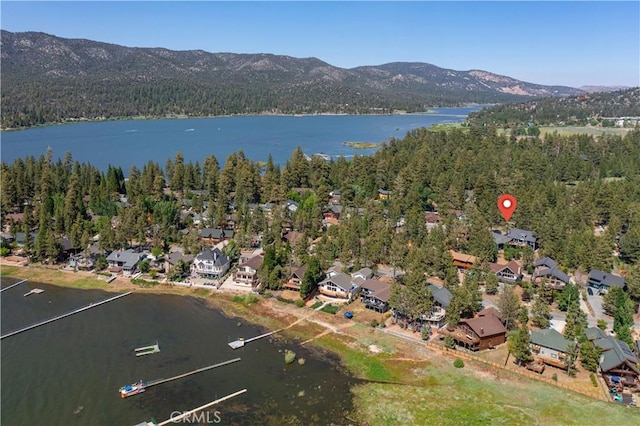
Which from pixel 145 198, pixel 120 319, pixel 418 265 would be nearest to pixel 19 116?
pixel 145 198

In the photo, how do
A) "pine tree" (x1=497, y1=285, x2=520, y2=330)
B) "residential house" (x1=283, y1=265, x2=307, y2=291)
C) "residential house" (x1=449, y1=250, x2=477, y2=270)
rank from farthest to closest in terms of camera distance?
1. "residential house" (x1=449, y1=250, x2=477, y2=270)
2. "residential house" (x1=283, y1=265, x2=307, y2=291)
3. "pine tree" (x1=497, y1=285, x2=520, y2=330)

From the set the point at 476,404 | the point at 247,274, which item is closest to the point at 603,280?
the point at 476,404

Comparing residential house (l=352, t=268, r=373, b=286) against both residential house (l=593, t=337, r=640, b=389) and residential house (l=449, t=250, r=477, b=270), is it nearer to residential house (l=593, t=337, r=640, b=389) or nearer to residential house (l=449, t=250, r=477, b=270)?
residential house (l=449, t=250, r=477, b=270)

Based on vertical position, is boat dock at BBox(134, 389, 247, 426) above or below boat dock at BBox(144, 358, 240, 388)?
below

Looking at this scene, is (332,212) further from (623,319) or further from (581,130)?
(581,130)

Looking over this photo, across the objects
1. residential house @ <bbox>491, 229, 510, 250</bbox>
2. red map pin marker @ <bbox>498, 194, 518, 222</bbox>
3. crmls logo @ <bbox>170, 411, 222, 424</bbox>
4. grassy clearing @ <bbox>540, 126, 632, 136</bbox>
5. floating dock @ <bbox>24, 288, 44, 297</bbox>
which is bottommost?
crmls logo @ <bbox>170, 411, 222, 424</bbox>

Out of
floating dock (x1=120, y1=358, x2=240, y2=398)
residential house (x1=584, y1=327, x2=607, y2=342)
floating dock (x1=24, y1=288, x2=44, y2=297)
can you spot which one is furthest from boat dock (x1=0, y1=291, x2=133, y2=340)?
residential house (x1=584, y1=327, x2=607, y2=342)

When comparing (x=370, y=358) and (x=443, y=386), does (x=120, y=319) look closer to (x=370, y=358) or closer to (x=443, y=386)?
(x=370, y=358)
